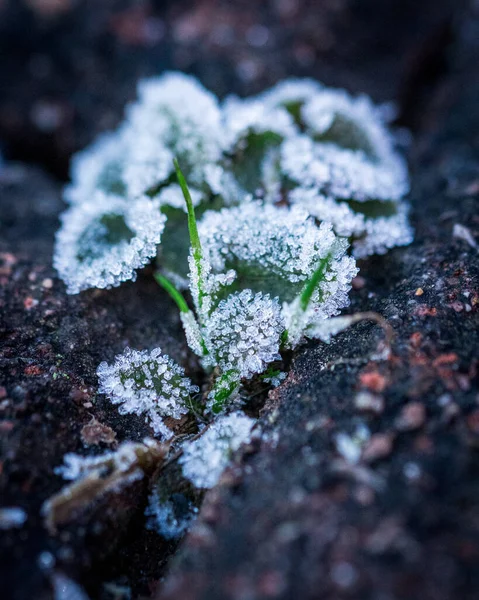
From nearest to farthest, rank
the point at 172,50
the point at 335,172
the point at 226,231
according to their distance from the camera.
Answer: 1. the point at 226,231
2. the point at 335,172
3. the point at 172,50

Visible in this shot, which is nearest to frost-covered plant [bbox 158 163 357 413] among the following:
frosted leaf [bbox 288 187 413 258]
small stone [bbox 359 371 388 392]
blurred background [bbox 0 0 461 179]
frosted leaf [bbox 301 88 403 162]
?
frosted leaf [bbox 288 187 413 258]

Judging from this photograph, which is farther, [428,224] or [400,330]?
[428,224]

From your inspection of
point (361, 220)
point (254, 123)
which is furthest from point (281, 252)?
point (254, 123)

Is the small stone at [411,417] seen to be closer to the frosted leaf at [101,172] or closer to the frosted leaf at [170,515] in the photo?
the frosted leaf at [170,515]

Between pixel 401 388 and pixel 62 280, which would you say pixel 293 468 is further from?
pixel 62 280

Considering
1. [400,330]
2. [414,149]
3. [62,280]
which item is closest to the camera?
[400,330]

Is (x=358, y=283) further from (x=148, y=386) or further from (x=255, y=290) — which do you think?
(x=148, y=386)

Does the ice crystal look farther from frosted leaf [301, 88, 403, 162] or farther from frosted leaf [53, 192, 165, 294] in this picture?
frosted leaf [301, 88, 403, 162]

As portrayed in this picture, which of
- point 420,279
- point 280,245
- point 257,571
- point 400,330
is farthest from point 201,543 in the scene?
point 420,279
